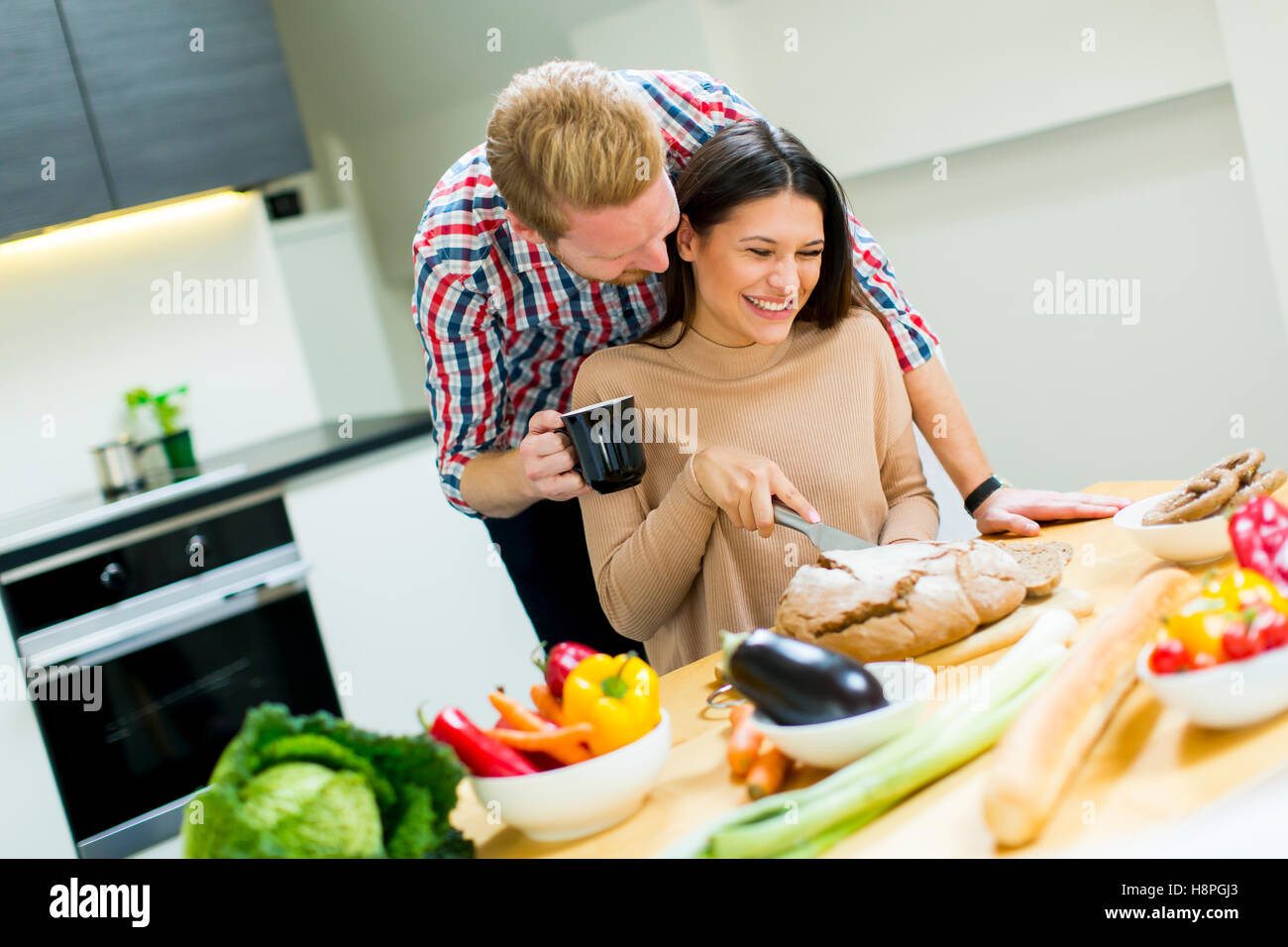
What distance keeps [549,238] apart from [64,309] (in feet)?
7.38

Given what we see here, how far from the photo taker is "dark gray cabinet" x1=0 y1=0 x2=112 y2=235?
296 cm

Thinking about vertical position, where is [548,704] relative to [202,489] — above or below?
below

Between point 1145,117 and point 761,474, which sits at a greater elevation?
point 1145,117

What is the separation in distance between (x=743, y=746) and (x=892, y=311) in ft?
3.46

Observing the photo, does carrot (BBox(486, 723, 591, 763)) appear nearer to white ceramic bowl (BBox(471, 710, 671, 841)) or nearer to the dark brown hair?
white ceramic bowl (BBox(471, 710, 671, 841))

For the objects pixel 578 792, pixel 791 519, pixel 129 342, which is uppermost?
pixel 129 342

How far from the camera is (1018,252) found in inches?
122

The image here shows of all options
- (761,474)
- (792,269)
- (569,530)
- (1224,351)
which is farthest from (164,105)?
(1224,351)

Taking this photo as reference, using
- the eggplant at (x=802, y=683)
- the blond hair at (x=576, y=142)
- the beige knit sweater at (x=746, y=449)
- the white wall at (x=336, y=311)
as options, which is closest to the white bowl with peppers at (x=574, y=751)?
the eggplant at (x=802, y=683)

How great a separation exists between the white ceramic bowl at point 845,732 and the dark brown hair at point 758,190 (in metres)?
0.88

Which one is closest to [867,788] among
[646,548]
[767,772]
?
[767,772]

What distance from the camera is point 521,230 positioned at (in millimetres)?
1762

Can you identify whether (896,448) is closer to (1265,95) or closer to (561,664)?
(561,664)
